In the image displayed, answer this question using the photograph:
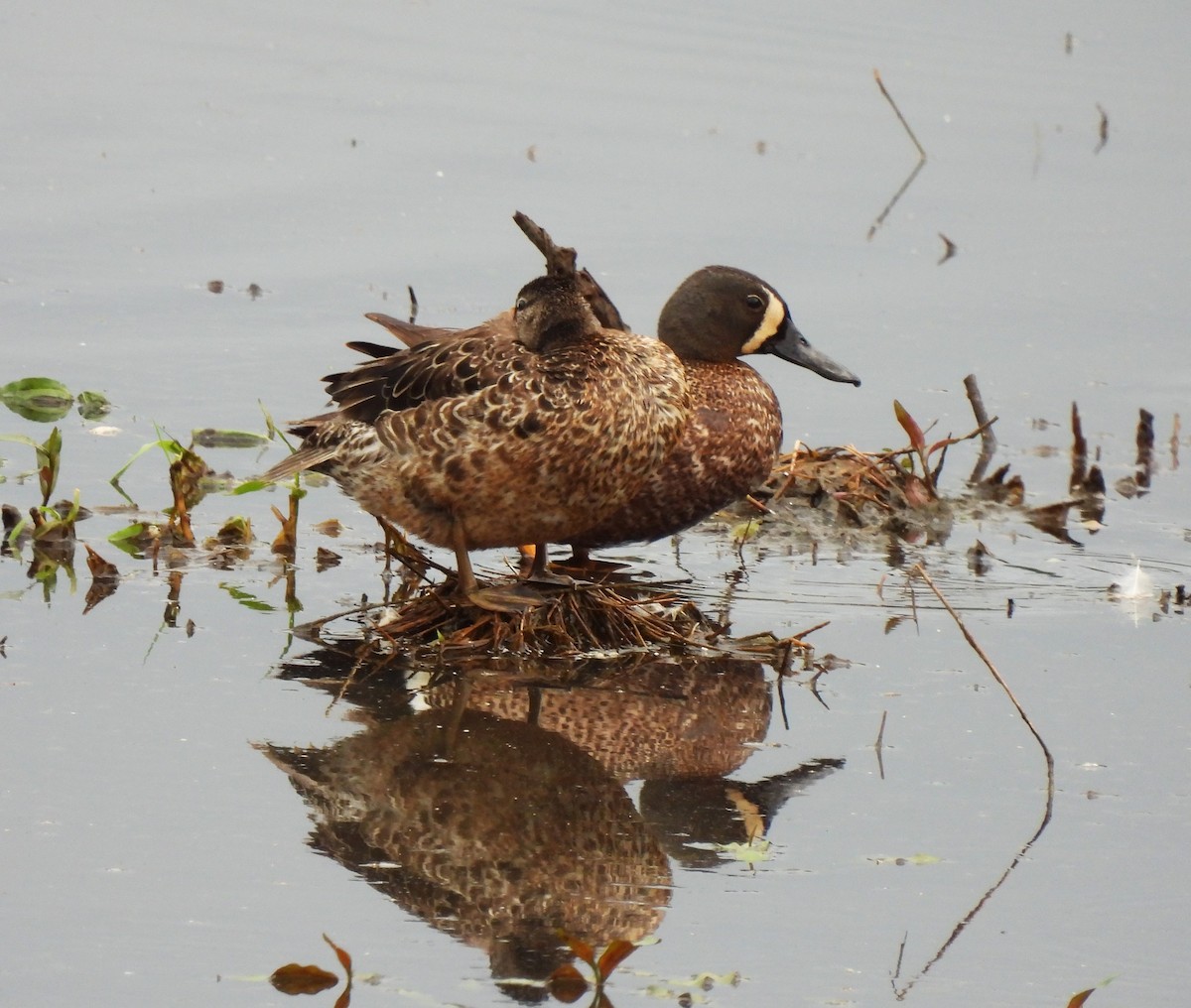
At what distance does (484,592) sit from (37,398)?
7.89 feet

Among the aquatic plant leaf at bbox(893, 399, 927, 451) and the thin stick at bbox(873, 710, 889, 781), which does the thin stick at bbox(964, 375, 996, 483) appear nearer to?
the aquatic plant leaf at bbox(893, 399, 927, 451)

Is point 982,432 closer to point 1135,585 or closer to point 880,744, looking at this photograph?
point 1135,585

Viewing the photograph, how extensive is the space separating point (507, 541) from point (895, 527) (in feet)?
5.46

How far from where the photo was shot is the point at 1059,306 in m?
8.83

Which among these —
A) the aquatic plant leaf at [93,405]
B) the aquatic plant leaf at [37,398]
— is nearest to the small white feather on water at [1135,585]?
the aquatic plant leaf at [93,405]

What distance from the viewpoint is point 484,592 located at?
5199 mm

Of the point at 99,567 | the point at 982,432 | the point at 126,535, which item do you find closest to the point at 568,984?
the point at 99,567

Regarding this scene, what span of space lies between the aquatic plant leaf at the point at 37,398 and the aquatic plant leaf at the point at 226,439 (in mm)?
503

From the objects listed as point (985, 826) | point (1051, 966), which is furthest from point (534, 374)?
point (1051, 966)

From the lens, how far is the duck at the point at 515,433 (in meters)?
5.08

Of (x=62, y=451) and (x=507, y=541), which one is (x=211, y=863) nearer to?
(x=507, y=541)

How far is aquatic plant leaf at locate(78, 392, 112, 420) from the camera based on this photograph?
22.8 feet

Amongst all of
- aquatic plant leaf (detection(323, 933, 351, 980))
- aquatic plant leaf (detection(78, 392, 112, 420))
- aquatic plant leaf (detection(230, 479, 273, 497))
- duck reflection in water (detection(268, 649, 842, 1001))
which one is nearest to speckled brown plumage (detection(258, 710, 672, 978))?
duck reflection in water (detection(268, 649, 842, 1001))

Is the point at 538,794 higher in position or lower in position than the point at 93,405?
lower
